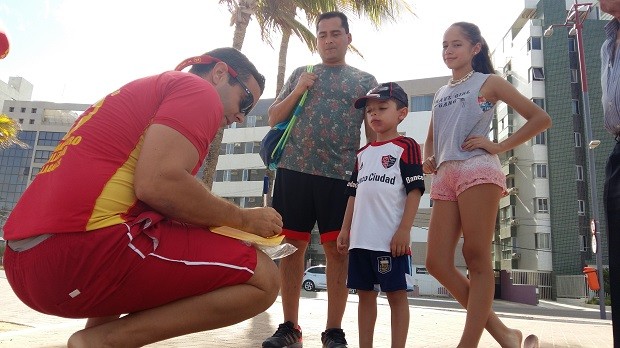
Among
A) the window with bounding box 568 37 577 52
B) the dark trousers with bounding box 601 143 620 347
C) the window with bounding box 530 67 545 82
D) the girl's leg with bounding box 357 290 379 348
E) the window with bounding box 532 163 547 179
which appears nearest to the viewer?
the dark trousers with bounding box 601 143 620 347

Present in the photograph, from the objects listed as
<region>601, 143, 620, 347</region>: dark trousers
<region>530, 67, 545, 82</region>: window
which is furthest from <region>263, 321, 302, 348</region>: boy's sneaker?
<region>530, 67, 545, 82</region>: window

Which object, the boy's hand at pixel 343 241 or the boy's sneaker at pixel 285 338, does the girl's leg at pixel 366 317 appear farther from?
the boy's sneaker at pixel 285 338

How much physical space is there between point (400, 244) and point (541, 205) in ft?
120

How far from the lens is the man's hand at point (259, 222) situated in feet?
6.72

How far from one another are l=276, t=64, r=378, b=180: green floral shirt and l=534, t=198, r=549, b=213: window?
3569 cm

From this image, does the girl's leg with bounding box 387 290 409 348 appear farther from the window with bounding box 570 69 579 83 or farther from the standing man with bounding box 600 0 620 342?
the window with bounding box 570 69 579 83

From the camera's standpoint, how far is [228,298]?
6.28 ft

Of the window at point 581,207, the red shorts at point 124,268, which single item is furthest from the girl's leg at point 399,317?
the window at point 581,207

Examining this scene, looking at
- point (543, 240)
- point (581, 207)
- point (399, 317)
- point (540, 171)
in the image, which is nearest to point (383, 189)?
point (399, 317)

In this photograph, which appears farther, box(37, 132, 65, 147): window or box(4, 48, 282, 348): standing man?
box(37, 132, 65, 147): window

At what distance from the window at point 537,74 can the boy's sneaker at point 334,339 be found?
3831 cm

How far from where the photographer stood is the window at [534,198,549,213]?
117ft

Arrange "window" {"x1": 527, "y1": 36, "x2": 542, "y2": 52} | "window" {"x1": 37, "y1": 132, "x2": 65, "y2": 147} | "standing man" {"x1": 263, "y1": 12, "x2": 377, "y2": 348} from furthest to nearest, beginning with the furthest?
"window" {"x1": 37, "y1": 132, "x2": 65, "y2": 147}, "window" {"x1": 527, "y1": 36, "x2": 542, "y2": 52}, "standing man" {"x1": 263, "y1": 12, "x2": 377, "y2": 348}

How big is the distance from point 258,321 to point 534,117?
324 cm
